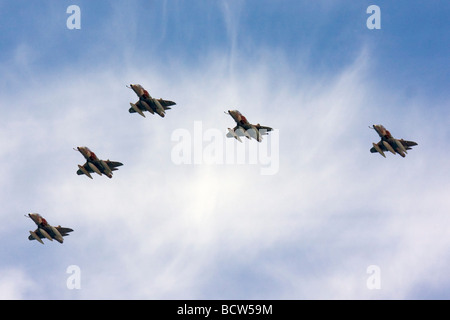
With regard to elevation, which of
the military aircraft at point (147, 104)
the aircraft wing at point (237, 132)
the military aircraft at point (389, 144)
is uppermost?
the military aircraft at point (147, 104)

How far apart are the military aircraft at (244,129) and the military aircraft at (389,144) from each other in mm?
20790

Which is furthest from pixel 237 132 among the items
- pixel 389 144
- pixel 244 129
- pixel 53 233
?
pixel 53 233

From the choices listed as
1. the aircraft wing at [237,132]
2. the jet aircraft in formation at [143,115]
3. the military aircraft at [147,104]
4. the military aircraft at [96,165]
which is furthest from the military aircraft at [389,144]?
the military aircraft at [96,165]

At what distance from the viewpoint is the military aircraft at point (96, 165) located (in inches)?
4564

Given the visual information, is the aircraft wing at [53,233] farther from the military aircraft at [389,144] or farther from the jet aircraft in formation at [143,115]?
the military aircraft at [389,144]

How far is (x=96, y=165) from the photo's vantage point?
116812mm

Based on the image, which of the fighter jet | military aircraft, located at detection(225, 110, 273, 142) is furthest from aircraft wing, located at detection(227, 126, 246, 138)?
the fighter jet

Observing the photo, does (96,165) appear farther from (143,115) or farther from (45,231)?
(45,231)

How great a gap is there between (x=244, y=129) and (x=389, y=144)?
27979mm

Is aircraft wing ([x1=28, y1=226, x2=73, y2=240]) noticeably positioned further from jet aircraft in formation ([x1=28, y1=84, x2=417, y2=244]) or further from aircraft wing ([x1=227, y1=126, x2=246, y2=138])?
aircraft wing ([x1=227, y1=126, x2=246, y2=138])

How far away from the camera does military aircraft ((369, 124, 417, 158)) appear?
116 meters

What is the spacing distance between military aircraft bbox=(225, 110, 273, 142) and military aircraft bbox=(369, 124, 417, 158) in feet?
68.2
